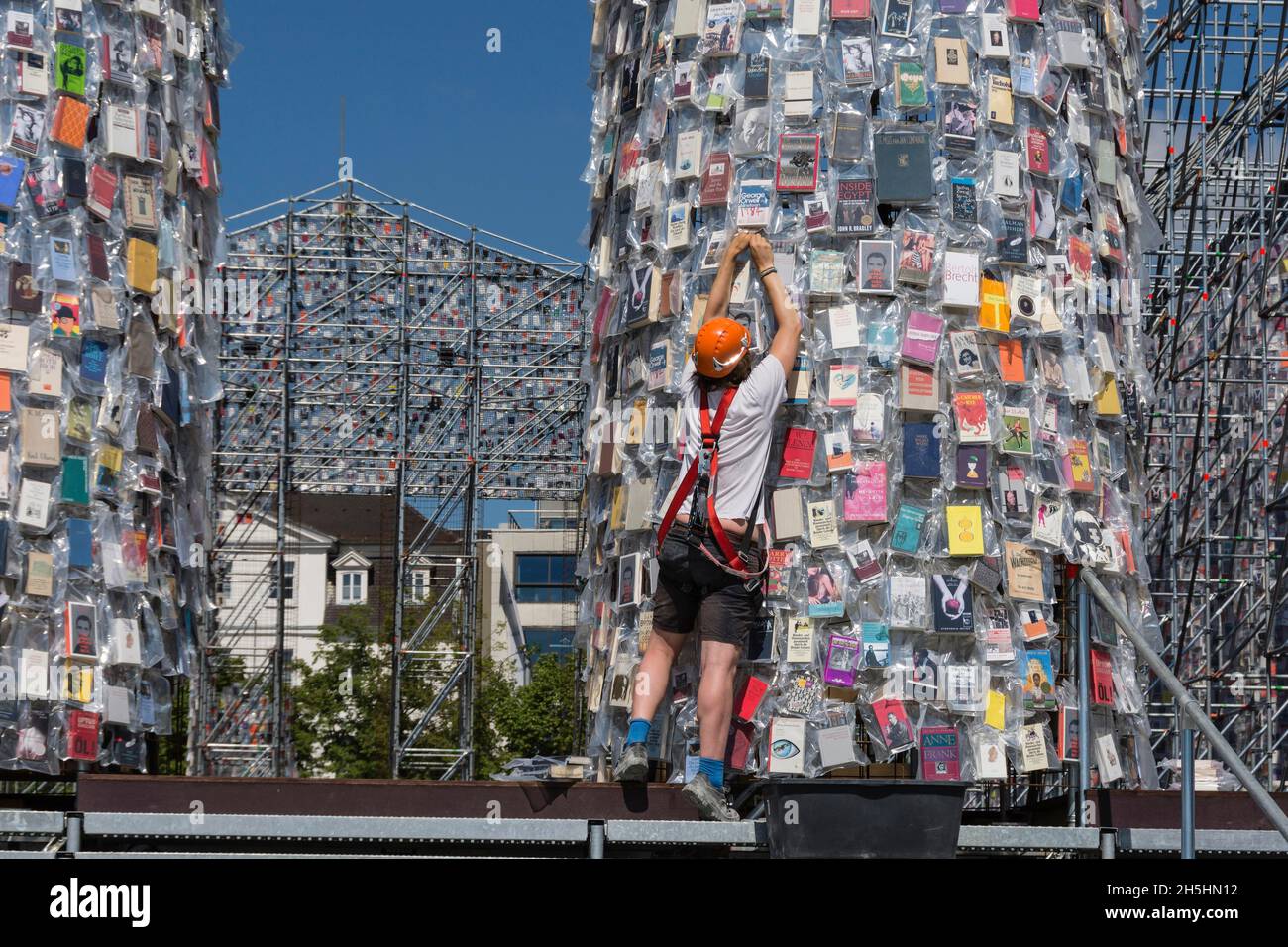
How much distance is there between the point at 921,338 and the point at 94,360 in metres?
4.16

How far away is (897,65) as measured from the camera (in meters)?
8.48

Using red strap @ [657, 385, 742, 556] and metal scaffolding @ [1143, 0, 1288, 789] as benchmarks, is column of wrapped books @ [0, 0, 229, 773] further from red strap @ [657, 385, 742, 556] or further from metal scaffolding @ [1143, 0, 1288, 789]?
metal scaffolding @ [1143, 0, 1288, 789]

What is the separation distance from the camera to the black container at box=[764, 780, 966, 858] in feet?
22.0

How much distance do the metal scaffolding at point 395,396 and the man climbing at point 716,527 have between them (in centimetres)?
1794

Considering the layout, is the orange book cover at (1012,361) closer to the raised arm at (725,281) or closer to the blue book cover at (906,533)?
the blue book cover at (906,533)

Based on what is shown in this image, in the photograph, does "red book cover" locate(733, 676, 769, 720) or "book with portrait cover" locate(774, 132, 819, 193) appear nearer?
"red book cover" locate(733, 676, 769, 720)

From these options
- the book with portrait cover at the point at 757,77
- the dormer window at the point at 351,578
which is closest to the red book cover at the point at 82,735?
the book with portrait cover at the point at 757,77

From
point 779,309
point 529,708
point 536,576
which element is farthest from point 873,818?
point 536,576

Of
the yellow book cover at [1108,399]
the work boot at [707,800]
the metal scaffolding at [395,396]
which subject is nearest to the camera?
the work boot at [707,800]

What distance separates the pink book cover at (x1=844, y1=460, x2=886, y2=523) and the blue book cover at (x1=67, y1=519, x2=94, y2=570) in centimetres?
379

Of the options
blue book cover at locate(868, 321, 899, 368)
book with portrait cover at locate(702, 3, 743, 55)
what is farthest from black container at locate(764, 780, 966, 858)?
book with portrait cover at locate(702, 3, 743, 55)

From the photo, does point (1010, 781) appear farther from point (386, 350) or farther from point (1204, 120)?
point (386, 350)

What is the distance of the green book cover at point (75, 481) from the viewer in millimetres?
9617

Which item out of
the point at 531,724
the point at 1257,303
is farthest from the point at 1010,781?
the point at 531,724
